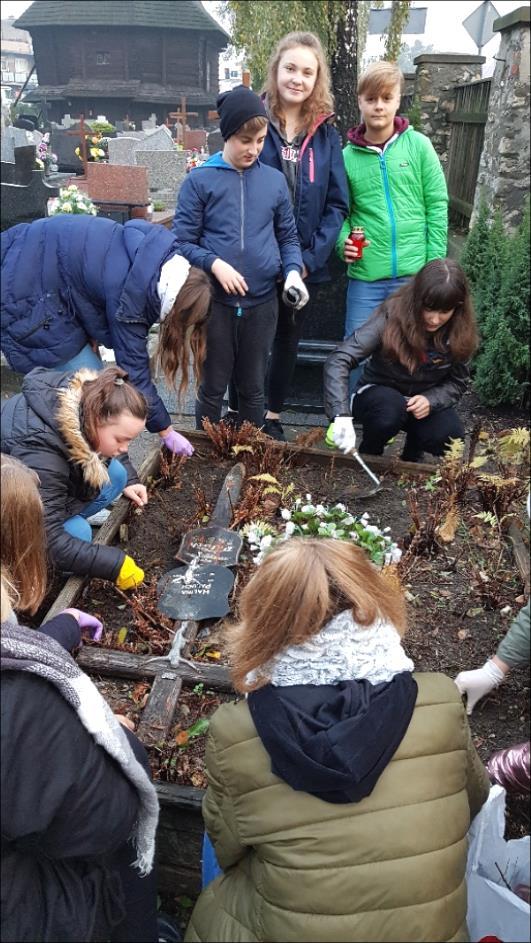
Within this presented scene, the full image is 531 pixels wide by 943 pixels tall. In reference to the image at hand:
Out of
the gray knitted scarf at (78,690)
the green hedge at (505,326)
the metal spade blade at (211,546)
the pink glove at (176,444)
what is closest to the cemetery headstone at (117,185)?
the green hedge at (505,326)

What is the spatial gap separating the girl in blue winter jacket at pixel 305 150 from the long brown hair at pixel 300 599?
2.63 m

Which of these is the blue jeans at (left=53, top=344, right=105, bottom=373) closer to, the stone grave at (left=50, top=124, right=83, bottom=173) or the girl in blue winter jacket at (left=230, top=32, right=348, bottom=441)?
the girl in blue winter jacket at (left=230, top=32, right=348, bottom=441)

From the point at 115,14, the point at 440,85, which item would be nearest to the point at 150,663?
the point at 440,85

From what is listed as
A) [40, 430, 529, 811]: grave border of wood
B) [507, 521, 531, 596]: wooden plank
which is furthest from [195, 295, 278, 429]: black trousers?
[507, 521, 531, 596]: wooden plank

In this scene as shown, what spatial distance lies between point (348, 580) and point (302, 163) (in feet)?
9.73

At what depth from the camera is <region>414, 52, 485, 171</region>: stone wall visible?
9609 millimetres

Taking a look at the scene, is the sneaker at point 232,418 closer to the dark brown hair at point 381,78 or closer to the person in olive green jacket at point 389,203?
the person in olive green jacket at point 389,203

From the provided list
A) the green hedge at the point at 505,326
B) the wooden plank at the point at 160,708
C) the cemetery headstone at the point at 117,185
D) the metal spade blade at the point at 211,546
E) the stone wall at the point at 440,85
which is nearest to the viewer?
the wooden plank at the point at 160,708

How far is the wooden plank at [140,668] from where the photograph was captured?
235 cm

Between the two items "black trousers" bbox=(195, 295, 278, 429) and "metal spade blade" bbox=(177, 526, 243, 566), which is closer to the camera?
→ "metal spade blade" bbox=(177, 526, 243, 566)

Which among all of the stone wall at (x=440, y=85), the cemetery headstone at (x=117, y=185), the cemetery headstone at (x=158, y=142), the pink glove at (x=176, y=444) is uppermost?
the stone wall at (x=440, y=85)

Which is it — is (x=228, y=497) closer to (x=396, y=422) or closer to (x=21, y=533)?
(x=396, y=422)

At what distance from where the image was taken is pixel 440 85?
9.76 m

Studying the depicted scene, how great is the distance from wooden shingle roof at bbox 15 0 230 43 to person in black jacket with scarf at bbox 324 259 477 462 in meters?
35.8
